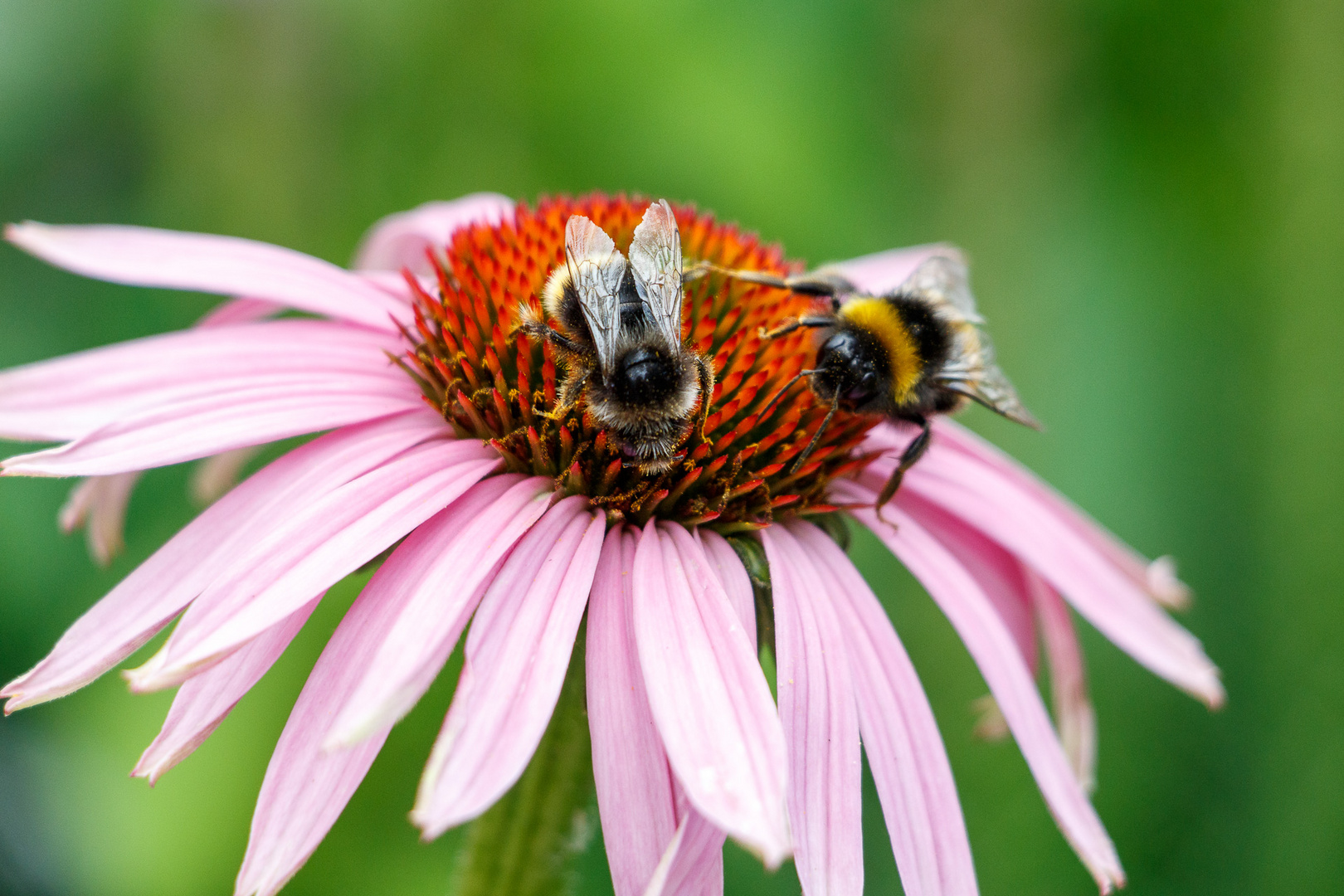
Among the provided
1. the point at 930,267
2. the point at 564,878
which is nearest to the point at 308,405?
the point at 564,878

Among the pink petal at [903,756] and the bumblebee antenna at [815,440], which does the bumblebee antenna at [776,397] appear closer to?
the bumblebee antenna at [815,440]

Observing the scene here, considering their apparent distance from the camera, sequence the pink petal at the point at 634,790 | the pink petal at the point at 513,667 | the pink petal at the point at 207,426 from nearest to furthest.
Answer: the pink petal at the point at 513,667
the pink petal at the point at 634,790
the pink petal at the point at 207,426

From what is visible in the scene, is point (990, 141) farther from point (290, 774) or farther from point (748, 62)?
point (290, 774)

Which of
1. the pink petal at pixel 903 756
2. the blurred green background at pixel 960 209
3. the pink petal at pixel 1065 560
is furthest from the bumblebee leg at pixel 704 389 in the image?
the blurred green background at pixel 960 209

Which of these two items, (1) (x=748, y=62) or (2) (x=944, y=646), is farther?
(1) (x=748, y=62)

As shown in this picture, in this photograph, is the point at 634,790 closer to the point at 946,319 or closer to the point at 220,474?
the point at 946,319

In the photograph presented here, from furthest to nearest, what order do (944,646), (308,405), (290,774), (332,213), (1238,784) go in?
(332,213)
(944,646)
(1238,784)
(308,405)
(290,774)

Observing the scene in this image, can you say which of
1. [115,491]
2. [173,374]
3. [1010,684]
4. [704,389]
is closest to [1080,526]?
[1010,684]
